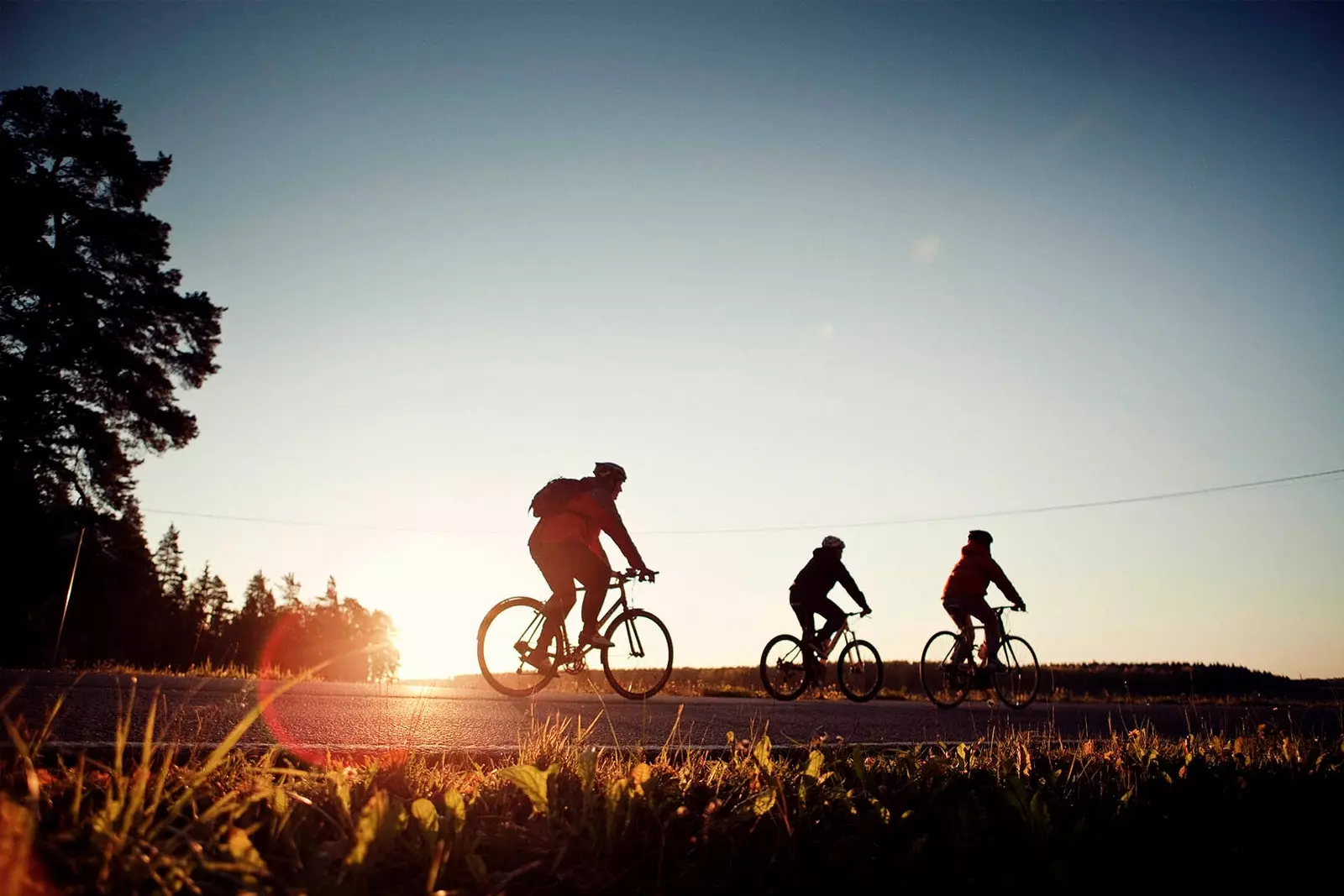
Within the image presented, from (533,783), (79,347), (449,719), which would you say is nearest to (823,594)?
(449,719)

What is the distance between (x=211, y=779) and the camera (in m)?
2.74

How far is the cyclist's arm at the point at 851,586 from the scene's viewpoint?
12.5 meters

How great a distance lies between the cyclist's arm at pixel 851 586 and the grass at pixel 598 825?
8608 mm

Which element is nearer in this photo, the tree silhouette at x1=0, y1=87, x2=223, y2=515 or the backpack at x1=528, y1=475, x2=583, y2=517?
the backpack at x1=528, y1=475, x2=583, y2=517

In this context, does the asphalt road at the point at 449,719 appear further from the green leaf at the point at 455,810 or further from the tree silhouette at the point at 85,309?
the tree silhouette at the point at 85,309

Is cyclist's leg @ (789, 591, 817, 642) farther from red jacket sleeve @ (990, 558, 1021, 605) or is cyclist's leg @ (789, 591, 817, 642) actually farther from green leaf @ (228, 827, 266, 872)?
green leaf @ (228, 827, 266, 872)

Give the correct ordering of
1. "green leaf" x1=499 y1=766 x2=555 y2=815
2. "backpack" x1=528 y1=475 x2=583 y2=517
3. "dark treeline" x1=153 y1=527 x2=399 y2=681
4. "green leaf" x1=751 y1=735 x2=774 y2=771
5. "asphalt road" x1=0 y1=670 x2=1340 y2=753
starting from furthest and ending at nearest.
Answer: "dark treeline" x1=153 y1=527 x2=399 y2=681
"backpack" x1=528 y1=475 x2=583 y2=517
"asphalt road" x1=0 y1=670 x2=1340 y2=753
"green leaf" x1=751 y1=735 x2=774 y2=771
"green leaf" x1=499 y1=766 x2=555 y2=815

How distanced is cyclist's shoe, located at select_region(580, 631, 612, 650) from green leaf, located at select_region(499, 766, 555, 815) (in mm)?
5860

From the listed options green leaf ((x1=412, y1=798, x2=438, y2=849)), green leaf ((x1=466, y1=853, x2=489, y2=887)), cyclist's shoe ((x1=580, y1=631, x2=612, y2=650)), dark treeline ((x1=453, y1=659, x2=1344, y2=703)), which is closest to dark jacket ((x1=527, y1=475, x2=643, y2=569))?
cyclist's shoe ((x1=580, y1=631, x2=612, y2=650))

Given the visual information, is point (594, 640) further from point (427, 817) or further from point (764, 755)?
point (427, 817)

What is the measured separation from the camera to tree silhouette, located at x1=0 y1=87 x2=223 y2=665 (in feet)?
66.6

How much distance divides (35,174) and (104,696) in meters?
22.6

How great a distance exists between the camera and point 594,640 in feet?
28.6

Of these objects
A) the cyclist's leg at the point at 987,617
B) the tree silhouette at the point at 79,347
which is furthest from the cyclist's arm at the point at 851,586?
the tree silhouette at the point at 79,347
